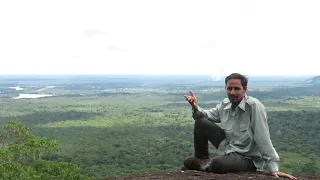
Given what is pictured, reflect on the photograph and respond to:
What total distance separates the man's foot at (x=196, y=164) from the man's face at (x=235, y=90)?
4.24 feet

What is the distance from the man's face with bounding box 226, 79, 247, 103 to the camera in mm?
5754

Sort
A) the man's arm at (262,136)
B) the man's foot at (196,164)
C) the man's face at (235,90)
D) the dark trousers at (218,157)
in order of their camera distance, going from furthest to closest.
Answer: the man's foot at (196,164) → the dark trousers at (218,157) → the man's face at (235,90) → the man's arm at (262,136)

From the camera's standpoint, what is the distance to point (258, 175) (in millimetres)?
5922

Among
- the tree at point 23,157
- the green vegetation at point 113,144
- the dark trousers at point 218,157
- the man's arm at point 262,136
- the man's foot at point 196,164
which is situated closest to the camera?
the man's arm at point 262,136

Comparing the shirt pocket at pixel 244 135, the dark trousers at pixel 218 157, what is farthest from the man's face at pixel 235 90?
the dark trousers at pixel 218 157

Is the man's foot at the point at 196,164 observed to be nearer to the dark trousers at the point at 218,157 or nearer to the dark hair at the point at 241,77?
the dark trousers at the point at 218,157

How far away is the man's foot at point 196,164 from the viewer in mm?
6422

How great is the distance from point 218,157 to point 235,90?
1155 millimetres

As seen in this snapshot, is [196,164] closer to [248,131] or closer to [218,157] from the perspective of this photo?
[218,157]

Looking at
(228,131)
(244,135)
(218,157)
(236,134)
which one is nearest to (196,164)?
(218,157)

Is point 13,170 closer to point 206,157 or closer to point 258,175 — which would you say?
point 206,157

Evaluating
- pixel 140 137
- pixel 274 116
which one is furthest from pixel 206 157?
pixel 274 116

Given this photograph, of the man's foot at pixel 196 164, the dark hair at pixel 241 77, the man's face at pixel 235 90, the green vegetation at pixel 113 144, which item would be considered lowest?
the green vegetation at pixel 113 144

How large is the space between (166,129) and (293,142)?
88.8 feet
